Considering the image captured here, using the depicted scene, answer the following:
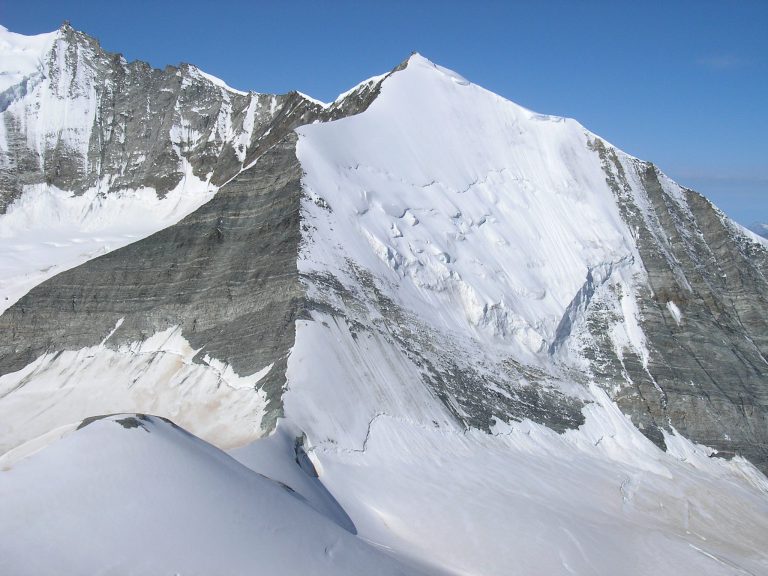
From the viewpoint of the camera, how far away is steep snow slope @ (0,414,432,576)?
17734mm

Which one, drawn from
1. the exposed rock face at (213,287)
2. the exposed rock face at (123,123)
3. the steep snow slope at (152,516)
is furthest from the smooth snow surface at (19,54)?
the steep snow slope at (152,516)

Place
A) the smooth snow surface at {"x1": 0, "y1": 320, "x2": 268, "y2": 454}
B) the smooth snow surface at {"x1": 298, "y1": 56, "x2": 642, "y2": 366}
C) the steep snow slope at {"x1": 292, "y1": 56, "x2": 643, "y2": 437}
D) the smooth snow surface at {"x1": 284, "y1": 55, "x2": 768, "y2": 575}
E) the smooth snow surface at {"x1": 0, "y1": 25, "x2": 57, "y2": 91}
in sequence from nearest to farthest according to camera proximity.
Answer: the smooth snow surface at {"x1": 284, "y1": 55, "x2": 768, "y2": 575}, the smooth snow surface at {"x1": 0, "y1": 320, "x2": 268, "y2": 454}, the steep snow slope at {"x1": 292, "y1": 56, "x2": 643, "y2": 437}, the smooth snow surface at {"x1": 298, "y1": 56, "x2": 642, "y2": 366}, the smooth snow surface at {"x1": 0, "y1": 25, "x2": 57, "y2": 91}

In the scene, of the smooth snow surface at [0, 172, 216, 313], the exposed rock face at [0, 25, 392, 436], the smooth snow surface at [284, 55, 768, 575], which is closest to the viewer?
the smooth snow surface at [284, 55, 768, 575]

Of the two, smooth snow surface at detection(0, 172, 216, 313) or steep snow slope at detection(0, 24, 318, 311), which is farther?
steep snow slope at detection(0, 24, 318, 311)

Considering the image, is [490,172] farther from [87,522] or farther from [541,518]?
[87,522]

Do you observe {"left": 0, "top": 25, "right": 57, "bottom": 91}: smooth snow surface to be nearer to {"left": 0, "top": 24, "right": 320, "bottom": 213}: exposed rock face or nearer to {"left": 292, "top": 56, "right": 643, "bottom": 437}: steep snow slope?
{"left": 0, "top": 24, "right": 320, "bottom": 213}: exposed rock face

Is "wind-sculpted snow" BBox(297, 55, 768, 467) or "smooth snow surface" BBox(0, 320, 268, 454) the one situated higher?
"wind-sculpted snow" BBox(297, 55, 768, 467)

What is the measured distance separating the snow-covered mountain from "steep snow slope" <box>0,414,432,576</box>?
73 millimetres

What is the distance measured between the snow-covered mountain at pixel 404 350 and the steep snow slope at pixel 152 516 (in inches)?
2.9

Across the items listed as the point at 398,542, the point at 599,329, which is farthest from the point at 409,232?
the point at 398,542

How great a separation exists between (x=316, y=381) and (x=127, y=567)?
18.0 m

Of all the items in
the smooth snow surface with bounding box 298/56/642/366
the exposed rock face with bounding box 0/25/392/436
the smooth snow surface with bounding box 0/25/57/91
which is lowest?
the exposed rock face with bounding box 0/25/392/436

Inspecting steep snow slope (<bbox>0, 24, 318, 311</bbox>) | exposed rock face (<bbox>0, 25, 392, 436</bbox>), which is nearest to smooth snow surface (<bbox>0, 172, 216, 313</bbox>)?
steep snow slope (<bbox>0, 24, 318, 311</bbox>)

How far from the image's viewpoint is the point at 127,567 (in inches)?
690
